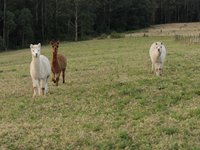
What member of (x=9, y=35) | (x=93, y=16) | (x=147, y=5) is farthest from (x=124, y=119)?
(x=147, y=5)

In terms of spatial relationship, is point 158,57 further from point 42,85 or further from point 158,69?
point 42,85

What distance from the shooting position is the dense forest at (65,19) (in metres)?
73.3

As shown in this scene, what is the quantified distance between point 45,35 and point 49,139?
238ft

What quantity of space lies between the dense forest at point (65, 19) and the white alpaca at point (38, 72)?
53068 mm

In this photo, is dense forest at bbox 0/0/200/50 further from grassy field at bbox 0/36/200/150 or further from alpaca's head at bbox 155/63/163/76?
grassy field at bbox 0/36/200/150

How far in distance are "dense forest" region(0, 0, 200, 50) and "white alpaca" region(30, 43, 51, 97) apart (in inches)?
2089

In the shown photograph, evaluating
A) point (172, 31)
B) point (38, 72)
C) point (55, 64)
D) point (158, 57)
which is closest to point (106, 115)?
point (38, 72)

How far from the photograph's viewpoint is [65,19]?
3410 inches

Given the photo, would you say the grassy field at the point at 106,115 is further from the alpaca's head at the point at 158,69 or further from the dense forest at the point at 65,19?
the dense forest at the point at 65,19

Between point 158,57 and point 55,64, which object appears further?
point 158,57

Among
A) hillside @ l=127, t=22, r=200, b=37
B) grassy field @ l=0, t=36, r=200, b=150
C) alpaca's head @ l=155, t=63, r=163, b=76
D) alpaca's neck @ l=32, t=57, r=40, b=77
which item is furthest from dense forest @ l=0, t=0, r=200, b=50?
grassy field @ l=0, t=36, r=200, b=150

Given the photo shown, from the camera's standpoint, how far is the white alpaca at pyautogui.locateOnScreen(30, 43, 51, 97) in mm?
15008

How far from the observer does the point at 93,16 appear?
3593 inches

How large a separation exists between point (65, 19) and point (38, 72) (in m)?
72.6
